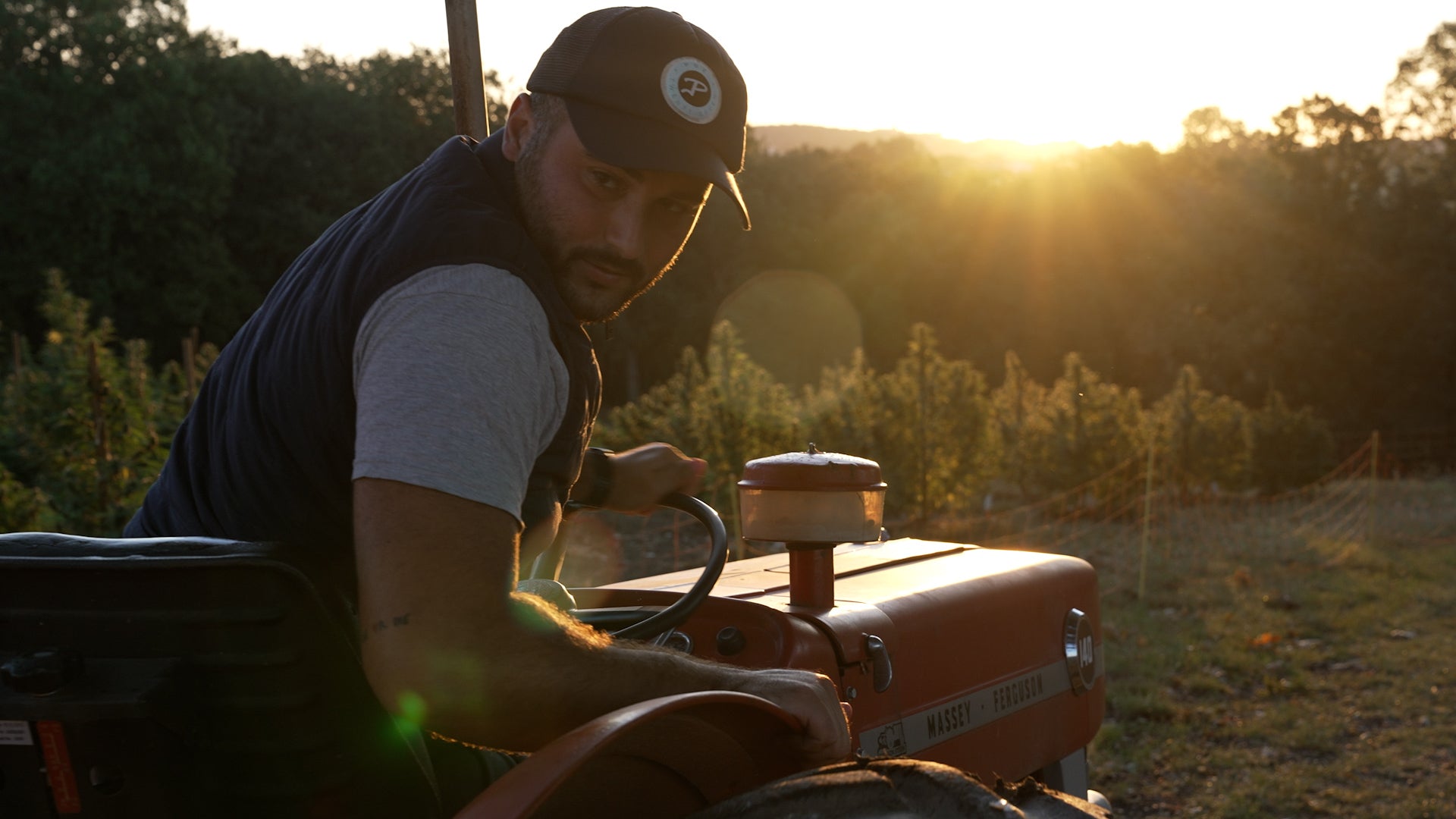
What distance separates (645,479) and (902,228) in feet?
105

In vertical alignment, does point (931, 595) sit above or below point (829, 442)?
above

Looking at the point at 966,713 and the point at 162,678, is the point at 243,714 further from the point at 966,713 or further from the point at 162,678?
the point at 966,713

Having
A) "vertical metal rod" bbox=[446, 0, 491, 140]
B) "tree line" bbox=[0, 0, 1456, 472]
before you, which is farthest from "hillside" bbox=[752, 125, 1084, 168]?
"vertical metal rod" bbox=[446, 0, 491, 140]

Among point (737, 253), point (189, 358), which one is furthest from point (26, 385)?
point (737, 253)

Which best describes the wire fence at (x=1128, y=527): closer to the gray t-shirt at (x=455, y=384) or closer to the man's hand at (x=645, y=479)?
the man's hand at (x=645, y=479)

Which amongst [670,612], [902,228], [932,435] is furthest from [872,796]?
[902,228]

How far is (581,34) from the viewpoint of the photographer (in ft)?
5.28

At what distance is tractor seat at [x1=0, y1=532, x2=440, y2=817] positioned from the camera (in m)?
1.17

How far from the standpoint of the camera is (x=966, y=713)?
6.95 feet

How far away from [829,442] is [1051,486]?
10.1 feet

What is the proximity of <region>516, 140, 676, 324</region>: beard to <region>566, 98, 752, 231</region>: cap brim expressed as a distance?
0.30ft

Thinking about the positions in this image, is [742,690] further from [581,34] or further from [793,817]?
[581,34]

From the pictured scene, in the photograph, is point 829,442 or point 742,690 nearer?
point 742,690

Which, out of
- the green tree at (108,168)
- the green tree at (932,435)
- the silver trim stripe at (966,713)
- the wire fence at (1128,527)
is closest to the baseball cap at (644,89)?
the silver trim stripe at (966,713)
